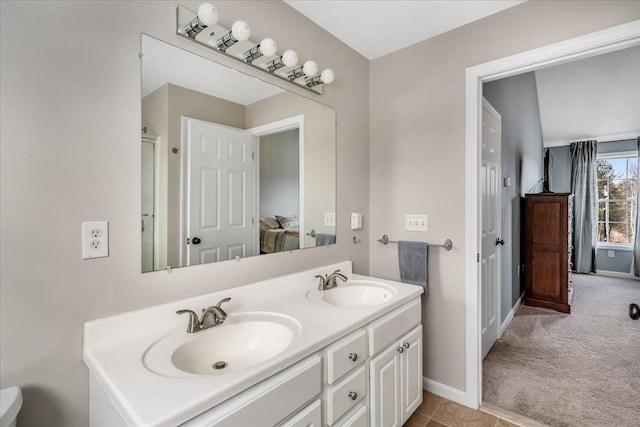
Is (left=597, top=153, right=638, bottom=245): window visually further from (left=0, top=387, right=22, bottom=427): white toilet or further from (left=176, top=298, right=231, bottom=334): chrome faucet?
(left=0, top=387, right=22, bottom=427): white toilet

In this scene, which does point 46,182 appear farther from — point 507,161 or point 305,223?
point 507,161

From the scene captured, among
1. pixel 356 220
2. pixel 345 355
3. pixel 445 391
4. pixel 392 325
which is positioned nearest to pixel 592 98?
pixel 356 220

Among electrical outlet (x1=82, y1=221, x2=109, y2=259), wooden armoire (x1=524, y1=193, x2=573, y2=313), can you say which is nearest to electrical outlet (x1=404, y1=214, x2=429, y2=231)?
electrical outlet (x1=82, y1=221, x2=109, y2=259)

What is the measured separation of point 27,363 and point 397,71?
2415mm

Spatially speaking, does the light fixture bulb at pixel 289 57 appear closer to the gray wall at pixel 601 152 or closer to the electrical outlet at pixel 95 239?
the electrical outlet at pixel 95 239

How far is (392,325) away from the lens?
1.49 m

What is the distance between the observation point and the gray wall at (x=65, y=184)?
0.90 m

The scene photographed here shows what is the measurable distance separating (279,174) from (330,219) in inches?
19.6

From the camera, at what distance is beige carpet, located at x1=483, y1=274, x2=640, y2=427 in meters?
1.86

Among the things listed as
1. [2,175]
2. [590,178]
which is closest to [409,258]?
[2,175]

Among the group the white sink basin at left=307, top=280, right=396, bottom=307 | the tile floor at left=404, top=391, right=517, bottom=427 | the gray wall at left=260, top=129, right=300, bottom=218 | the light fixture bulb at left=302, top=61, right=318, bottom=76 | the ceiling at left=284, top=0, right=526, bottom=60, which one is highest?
the ceiling at left=284, top=0, right=526, bottom=60

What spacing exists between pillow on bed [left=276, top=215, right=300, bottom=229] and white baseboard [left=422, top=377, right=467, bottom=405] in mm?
1413

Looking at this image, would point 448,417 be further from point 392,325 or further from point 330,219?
point 330,219

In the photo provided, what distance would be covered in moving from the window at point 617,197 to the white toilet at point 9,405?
729 cm
